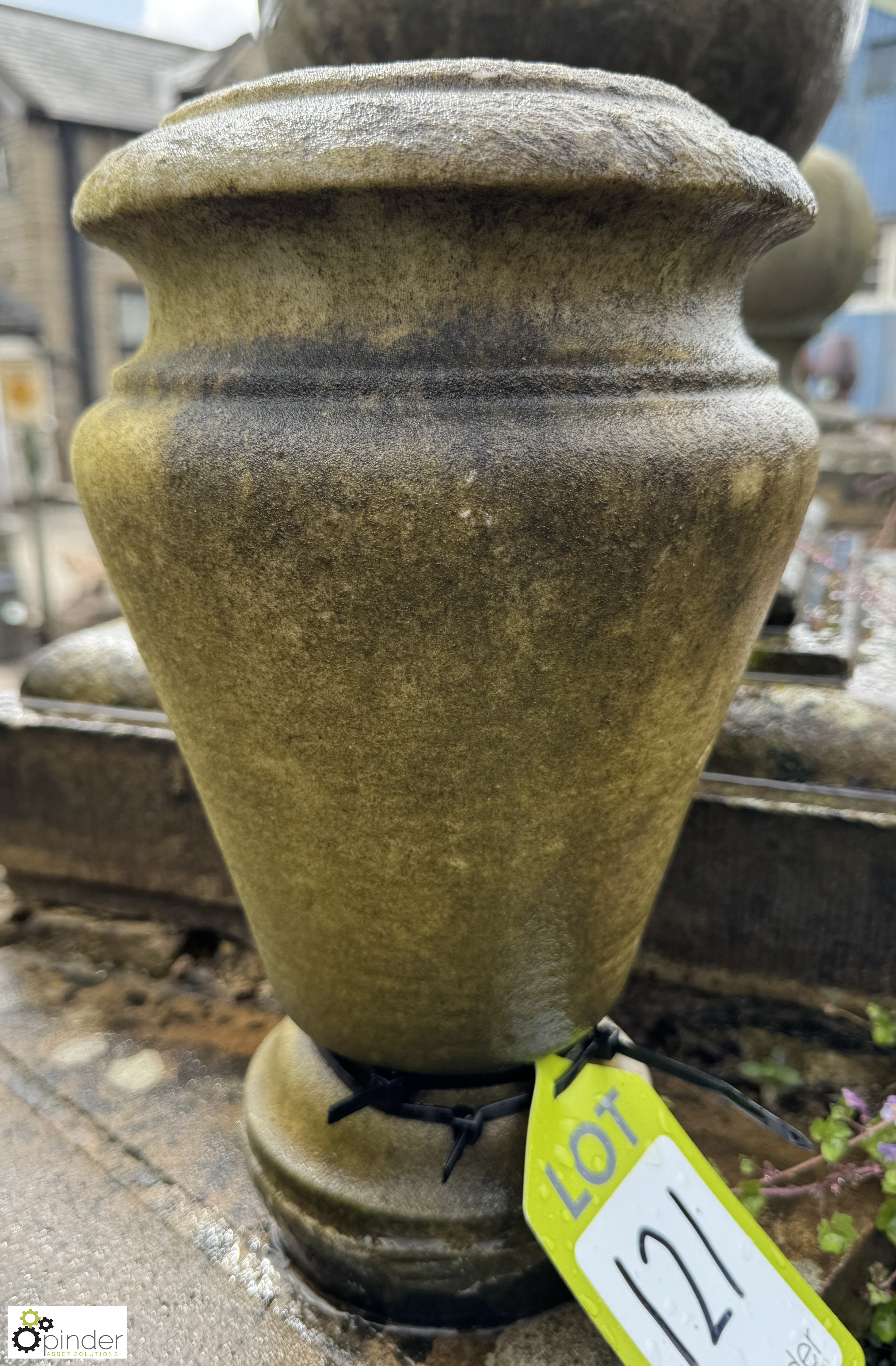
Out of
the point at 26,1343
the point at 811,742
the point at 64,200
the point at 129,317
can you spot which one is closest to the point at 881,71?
the point at 129,317

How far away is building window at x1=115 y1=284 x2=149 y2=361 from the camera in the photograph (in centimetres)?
1428

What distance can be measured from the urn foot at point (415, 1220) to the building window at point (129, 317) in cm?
1463

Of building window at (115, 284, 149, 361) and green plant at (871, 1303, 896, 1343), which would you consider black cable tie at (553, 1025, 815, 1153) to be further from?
building window at (115, 284, 149, 361)

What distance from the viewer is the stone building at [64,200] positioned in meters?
13.5

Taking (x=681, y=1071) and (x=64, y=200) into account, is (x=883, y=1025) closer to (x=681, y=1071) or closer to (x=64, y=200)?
(x=681, y=1071)

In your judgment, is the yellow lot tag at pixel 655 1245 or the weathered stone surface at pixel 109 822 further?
the weathered stone surface at pixel 109 822

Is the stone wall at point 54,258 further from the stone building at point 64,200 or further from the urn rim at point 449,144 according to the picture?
the urn rim at point 449,144

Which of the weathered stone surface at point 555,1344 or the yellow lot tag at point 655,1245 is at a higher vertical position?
the yellow lot tag at point 655,1245

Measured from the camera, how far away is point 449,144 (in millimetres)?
752

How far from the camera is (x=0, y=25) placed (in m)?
14.9

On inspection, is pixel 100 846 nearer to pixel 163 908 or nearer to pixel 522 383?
pixel 163 908

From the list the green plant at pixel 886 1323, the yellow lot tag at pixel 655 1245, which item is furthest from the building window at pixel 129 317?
the green plant at pixel 886 1323

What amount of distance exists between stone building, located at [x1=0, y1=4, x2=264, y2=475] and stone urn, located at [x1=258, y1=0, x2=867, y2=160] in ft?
43.0

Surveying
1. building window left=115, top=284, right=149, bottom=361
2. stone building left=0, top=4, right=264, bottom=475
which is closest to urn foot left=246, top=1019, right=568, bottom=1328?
stone building left=0, top=4, right=264, bottom=475
